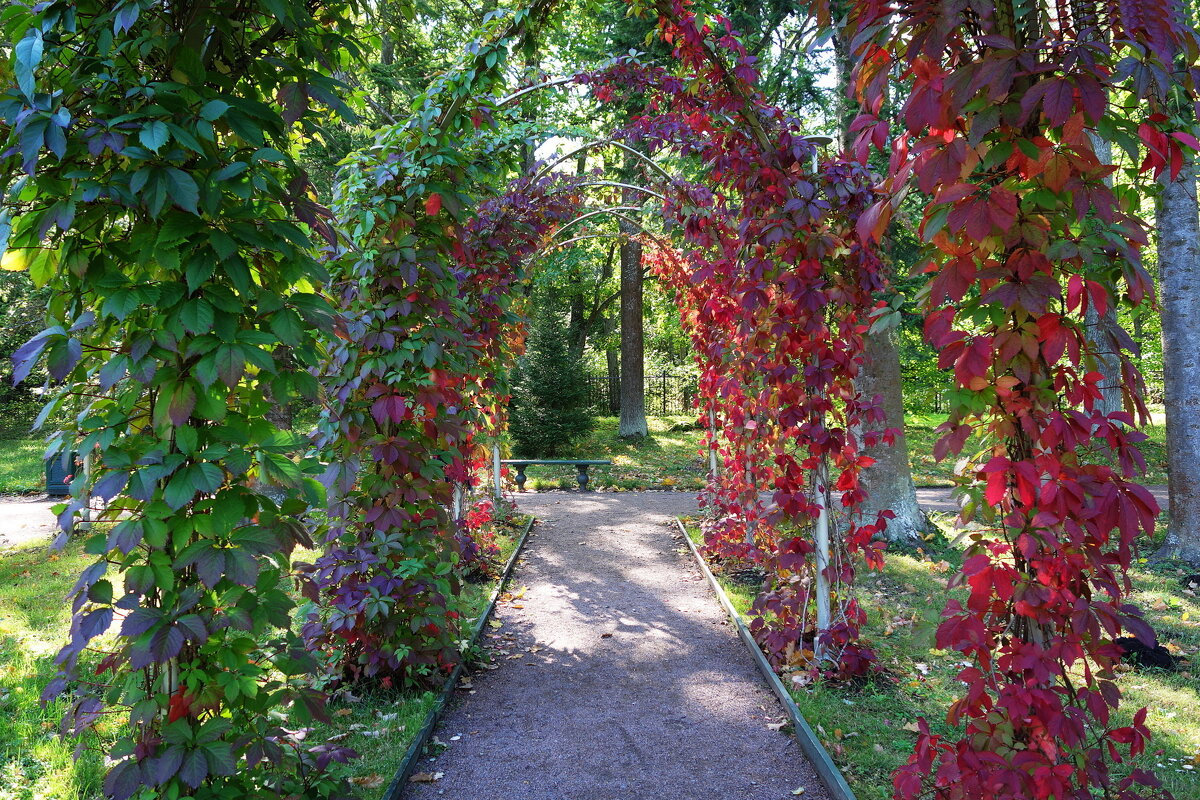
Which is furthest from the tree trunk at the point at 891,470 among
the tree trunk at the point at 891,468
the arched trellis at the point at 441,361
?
the arched trellis at the point at 441,361

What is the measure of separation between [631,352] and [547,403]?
9.31 ft

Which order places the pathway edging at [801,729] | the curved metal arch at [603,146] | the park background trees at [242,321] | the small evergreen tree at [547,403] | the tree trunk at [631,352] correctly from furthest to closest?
the tree trunk at [631,352]
the small evergreen tree at [547,403]
the curved metal arch at [603,146]
the pathway edging at [801,729]
the park background trees at [242,321]

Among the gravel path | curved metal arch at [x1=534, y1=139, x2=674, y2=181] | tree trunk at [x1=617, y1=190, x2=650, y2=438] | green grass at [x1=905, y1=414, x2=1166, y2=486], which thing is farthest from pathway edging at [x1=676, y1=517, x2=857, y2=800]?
tree trunk at [x1=617, y1=190, x2=650, y2=438]

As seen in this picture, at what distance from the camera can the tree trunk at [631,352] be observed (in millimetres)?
16375

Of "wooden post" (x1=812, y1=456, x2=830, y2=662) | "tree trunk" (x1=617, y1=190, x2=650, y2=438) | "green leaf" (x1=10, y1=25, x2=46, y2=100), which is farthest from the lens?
"tree trunk" (x1=617, y1=190, x2=650, y2=438)

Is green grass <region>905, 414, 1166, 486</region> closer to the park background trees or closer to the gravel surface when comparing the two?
the park background trees

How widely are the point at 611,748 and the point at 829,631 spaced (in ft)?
4.55

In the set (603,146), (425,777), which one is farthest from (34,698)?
(603,146)

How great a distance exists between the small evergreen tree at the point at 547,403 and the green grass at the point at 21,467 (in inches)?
300

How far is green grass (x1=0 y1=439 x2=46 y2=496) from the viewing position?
11711 mm

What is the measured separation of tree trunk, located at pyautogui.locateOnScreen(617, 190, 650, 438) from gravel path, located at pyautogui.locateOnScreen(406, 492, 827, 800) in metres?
9.64

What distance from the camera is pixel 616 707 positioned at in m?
3.98

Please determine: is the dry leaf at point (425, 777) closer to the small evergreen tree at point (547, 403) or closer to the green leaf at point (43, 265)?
the green leaf at point (43, 265)

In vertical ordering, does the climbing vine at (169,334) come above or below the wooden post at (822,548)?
above
